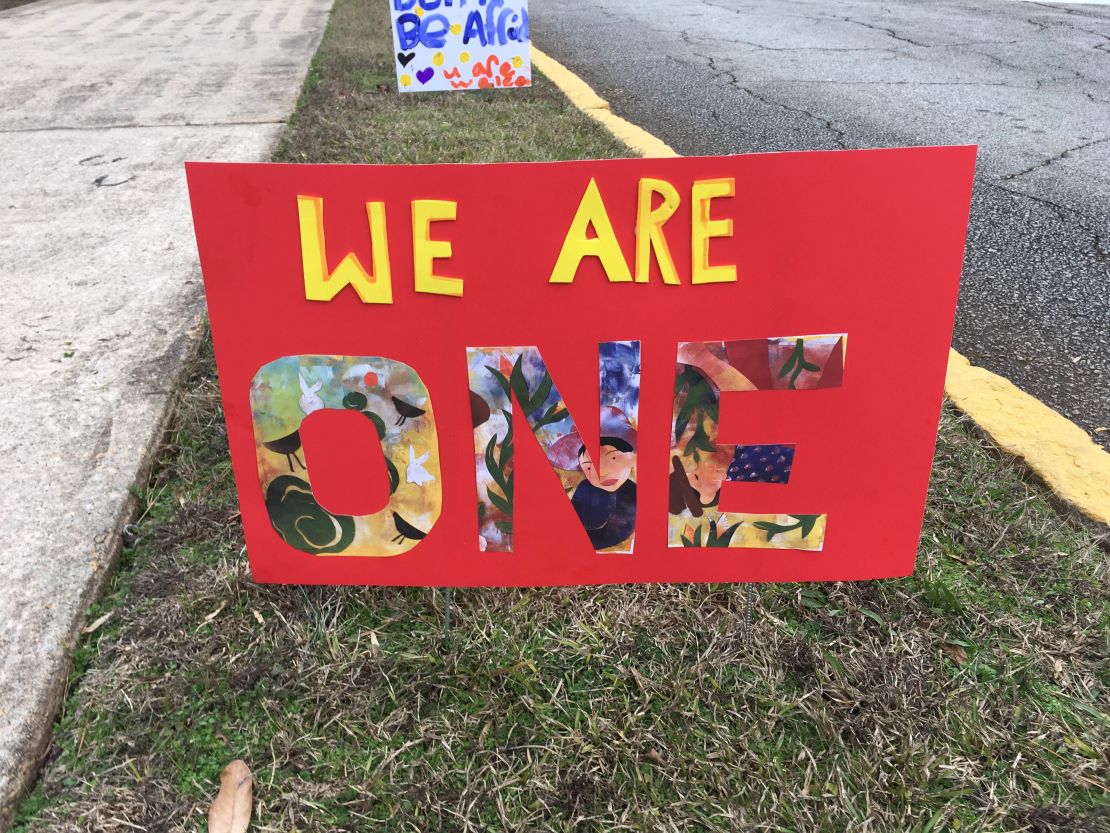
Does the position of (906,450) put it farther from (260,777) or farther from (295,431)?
(260,777)

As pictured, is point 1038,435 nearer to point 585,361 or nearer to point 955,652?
point 955,652

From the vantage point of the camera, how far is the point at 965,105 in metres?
4.83

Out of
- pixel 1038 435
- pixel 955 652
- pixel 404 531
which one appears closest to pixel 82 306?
pixel 404 531

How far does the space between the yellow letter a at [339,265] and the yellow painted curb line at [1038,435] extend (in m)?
1.40

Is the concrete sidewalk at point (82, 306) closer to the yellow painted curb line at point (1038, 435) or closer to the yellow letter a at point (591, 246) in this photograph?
the yellow letter a at point (591, 246)

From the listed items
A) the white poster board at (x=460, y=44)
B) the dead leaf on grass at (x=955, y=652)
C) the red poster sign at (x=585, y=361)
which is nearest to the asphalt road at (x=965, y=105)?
the white poster board at (x=460, y=44)

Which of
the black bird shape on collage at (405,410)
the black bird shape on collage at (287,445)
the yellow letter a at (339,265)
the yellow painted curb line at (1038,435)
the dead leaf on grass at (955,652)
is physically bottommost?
the dead leaf on grass at (955,652)

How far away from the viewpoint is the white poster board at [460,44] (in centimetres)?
446

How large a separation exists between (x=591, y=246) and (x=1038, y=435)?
127cm

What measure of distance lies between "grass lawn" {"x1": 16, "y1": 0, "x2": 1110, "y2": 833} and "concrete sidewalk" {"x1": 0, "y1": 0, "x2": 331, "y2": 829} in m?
0.08

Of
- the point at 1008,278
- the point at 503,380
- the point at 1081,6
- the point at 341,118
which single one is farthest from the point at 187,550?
the point at 1081,6

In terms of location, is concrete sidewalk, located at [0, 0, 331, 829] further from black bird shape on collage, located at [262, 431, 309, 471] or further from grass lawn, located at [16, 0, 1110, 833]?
black bird shape on collage, located at [262, 431, 309, 471]

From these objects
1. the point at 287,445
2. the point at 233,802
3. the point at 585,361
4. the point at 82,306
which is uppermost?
the point at 585,361

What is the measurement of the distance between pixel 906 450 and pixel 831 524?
0.16 meters
